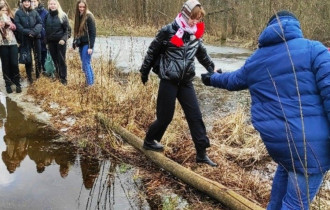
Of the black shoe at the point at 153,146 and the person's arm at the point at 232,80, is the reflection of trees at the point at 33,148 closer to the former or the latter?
the black shoe at the point at 153,146

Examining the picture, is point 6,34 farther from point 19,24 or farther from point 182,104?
point 182,104

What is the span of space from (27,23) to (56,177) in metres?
4.61

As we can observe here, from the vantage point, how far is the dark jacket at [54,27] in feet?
25.2

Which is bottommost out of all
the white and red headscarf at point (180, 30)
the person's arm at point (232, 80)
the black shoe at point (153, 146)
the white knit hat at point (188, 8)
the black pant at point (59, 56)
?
the black shoe at point (153, 146)

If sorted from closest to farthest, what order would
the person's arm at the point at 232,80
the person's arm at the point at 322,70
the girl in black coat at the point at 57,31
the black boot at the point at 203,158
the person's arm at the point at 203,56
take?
the person's arm at the point at 322,70 → the person's arm at the point at 232,80 → the person's arm at the point at 203,56 → the black boot at the point at 203,158 → the girl in black coat at the point at 57,31

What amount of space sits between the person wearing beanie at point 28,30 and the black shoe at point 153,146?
4546 mm

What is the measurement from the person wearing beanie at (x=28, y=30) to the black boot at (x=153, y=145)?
179 inches

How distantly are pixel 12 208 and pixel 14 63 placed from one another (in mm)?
4819

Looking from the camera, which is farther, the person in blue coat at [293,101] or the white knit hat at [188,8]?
the white knit hat at [188,8]

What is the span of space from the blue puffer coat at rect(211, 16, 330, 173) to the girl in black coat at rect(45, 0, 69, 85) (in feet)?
19.2

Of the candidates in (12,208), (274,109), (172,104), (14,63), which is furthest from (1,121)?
(274,109)

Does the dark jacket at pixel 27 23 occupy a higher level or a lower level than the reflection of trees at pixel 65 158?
higher

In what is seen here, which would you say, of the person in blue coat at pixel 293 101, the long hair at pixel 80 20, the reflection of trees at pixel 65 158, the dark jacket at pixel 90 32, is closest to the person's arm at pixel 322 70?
the person in blue coat at pixel 293 101

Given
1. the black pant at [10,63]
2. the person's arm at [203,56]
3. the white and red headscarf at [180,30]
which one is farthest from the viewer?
the black pant at [10,63]
